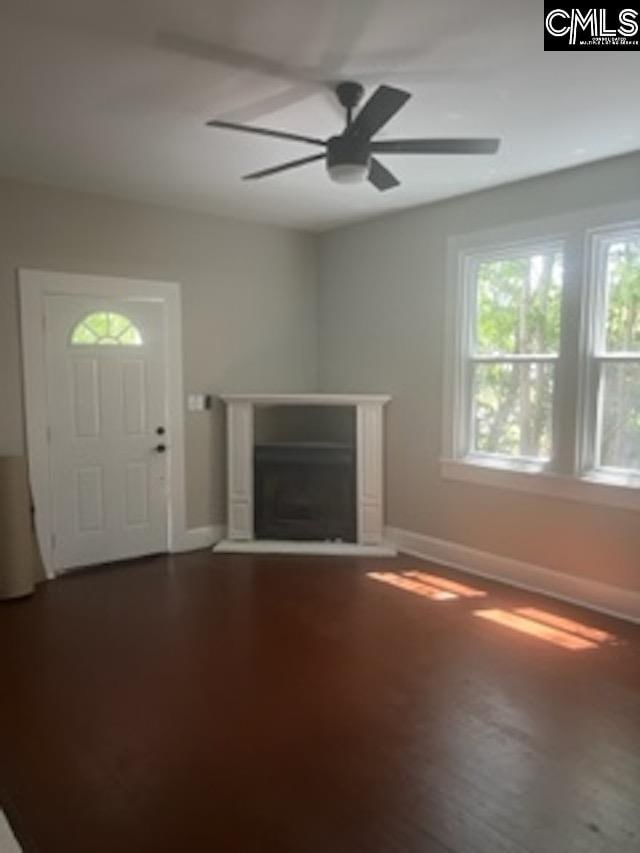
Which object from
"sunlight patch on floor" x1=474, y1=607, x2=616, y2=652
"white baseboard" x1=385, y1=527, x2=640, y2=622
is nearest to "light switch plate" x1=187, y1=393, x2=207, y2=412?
"white baseboard" x1=385, y1=527, x2=640, y2=622

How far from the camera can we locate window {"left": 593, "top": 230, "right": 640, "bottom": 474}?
3777 mm

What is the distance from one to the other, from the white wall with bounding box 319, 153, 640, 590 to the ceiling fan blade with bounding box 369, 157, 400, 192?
1477 millimetres

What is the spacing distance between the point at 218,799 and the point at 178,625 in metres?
1.61

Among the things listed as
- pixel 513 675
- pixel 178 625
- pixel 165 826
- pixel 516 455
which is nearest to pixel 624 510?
pixel 516 455

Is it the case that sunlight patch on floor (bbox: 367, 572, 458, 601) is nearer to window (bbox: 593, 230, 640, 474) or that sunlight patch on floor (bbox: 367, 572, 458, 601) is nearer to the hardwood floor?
the hardwood floor

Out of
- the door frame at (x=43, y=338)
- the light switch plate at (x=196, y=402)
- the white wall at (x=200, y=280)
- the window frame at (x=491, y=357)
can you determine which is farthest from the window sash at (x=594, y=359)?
the door frame at (x=43, y=338)

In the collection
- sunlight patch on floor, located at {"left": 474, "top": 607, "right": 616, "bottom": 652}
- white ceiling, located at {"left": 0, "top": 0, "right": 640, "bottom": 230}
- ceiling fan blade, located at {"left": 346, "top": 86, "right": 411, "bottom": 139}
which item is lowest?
sunlight patch on floor, located at {"left": 474, "top": 607, "right": 616, "bottom": 652}

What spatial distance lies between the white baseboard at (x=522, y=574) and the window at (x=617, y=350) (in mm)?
761

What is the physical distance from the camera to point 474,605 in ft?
13.3

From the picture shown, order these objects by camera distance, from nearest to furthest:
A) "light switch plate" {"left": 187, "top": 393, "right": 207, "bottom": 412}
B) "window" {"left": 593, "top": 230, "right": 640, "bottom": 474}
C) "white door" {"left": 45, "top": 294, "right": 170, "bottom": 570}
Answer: "window" {"left": 593, "top": 230, "right": 640, "bottom": 474} → "white door" {"left": 45, "top": 294, "right": 170, "bottom": 570} → "light switch plate" {"left": 187, "top": 393, "right": 207, "bottom": 412}

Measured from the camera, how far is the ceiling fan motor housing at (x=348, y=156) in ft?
8.90

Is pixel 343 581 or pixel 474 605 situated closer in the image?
pixel 474 605

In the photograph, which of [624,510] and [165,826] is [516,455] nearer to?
[624,510]

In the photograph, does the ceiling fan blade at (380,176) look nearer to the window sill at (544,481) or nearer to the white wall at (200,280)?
the window sill at (544,481)
